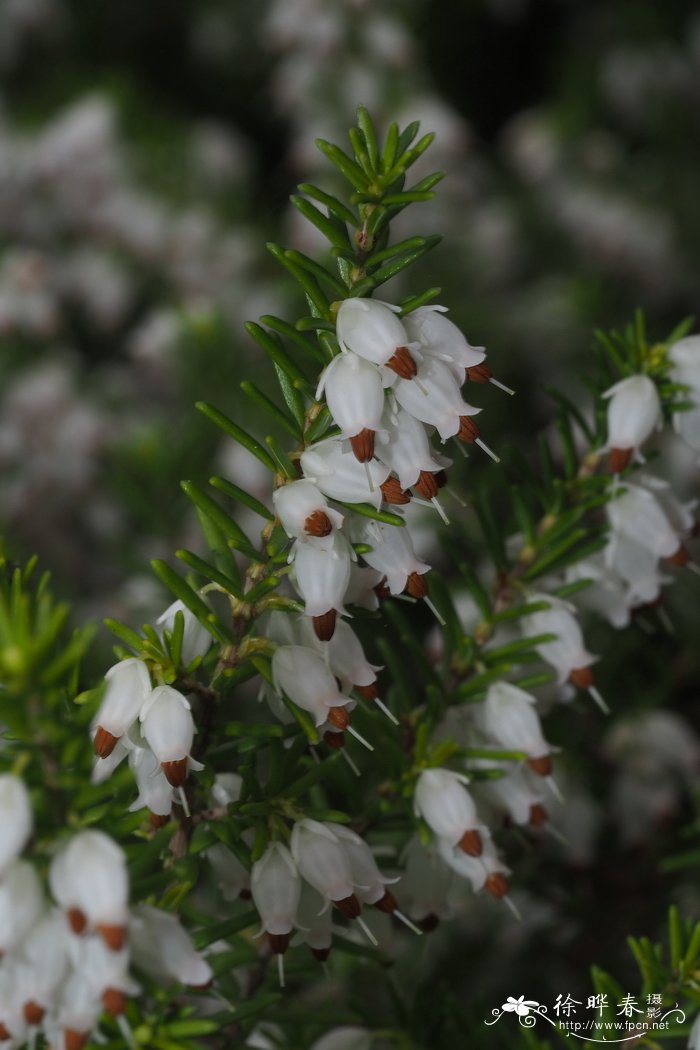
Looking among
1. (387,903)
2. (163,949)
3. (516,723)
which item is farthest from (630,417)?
(163,949)

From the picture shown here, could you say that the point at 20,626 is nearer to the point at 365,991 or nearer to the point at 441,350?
the point at 441,350

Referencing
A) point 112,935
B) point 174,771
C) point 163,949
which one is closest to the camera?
point 112,935

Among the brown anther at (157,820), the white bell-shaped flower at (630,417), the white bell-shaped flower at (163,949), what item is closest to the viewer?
the white bell-shaped flower at (163,949)

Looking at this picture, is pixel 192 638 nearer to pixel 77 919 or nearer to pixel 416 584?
pixel 416 584

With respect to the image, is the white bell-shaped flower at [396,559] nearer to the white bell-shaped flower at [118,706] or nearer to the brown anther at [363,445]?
the brown anther at [363,445]

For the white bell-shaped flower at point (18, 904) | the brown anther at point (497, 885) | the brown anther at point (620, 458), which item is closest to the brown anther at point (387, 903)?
the brown anther at point (497, 885)

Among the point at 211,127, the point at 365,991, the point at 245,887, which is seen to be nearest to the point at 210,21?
the point at 211,127
